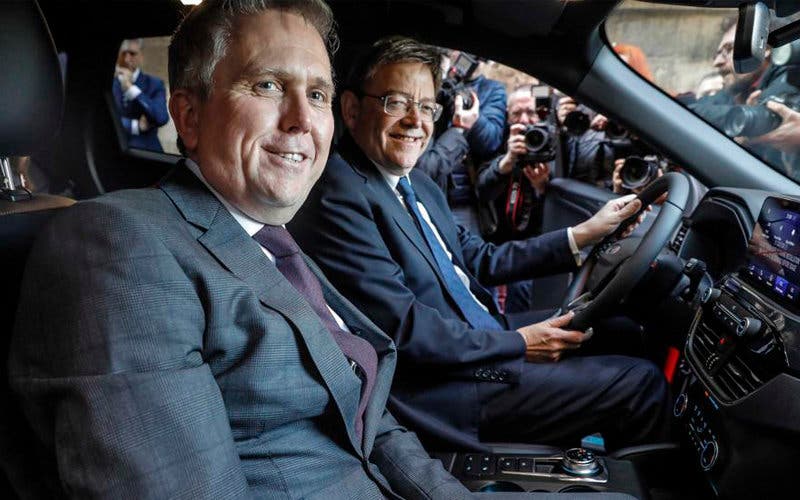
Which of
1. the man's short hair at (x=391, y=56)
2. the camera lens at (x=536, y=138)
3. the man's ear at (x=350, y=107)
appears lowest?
the camera lens at (x=536, y=138)

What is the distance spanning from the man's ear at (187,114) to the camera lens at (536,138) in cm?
223

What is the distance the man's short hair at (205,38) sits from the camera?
1107 mm

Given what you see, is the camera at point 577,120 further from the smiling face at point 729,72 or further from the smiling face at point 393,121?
the smiling face at point 393,121

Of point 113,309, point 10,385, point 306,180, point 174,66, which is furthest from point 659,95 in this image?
point 10,385

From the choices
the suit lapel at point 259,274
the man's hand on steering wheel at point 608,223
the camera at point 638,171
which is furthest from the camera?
the camera at point 638,171

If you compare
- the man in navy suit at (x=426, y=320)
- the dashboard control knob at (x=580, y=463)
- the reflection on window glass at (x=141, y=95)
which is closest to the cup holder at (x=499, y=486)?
the dashboard control knob at (x=580, y=463)

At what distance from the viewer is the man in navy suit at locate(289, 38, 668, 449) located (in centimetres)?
166

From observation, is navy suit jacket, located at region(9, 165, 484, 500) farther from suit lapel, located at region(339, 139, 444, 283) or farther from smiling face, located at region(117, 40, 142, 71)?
smiling face, located at region(117, 40, 142, 71)

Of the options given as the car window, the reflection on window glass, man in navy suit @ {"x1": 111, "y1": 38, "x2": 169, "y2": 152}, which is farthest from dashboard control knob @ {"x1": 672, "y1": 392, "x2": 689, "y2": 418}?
man in navy suit @ {"x1": 111, "y1": 38, "x2": 169, "y2": 152}

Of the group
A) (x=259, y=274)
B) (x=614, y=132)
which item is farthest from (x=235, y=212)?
(x=614, y=132)

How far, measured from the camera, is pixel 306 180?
116cm

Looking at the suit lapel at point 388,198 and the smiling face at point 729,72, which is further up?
the smiling face at point 729,72

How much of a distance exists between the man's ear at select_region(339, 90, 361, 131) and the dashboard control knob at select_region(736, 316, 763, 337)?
1.12 meters

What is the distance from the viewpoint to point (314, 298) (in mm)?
1206
